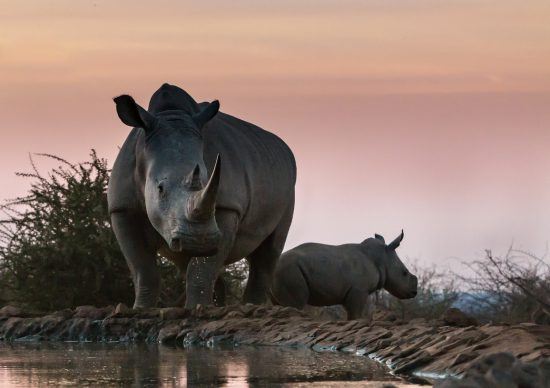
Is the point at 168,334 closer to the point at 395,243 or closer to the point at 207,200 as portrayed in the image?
the point at 207,200

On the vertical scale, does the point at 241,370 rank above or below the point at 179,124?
below

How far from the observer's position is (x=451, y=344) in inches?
439

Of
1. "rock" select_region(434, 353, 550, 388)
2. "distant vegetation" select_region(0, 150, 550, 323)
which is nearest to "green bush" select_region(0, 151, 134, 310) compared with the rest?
"distant vegetation" select_region(0, 150, 550, 323)

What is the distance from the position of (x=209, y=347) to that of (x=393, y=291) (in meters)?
8.05

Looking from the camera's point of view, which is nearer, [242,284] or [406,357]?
[406,357]

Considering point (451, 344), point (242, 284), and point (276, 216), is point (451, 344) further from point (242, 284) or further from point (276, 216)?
point (242, 284)

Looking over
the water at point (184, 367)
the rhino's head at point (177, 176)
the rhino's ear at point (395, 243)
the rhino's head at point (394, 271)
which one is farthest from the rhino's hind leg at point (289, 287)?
the water at point (184, 367)

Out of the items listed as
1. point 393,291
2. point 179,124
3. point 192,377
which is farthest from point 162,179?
point 393,291

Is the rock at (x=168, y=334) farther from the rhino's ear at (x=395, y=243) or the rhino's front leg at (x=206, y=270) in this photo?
the rhino's ear at (x=395, y=243)

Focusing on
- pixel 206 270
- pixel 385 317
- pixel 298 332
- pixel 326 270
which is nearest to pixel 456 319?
pixel 385 317

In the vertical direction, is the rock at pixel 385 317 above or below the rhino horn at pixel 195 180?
below

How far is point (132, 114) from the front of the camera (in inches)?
611

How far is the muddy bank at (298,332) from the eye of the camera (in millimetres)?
10805

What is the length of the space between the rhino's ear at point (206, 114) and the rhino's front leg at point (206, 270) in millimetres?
890
